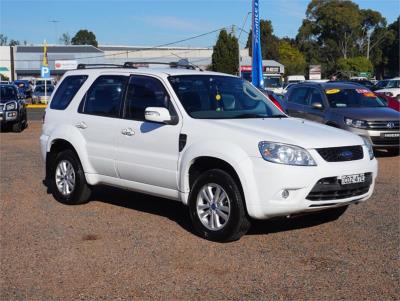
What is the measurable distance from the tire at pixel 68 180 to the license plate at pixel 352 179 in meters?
3.45

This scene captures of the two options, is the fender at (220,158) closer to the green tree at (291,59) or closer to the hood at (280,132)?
the hood at (280,132)

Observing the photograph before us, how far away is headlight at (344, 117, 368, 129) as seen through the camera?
12531 millimetres

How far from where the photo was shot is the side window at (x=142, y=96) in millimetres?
6898

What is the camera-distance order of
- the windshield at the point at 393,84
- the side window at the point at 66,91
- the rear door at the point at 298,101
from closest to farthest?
1. the side window at the point at 66,91
2. the rear door at the point at 298,101
3. the windshield at the point at 393,84

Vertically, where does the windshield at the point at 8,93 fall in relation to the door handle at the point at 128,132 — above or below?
above

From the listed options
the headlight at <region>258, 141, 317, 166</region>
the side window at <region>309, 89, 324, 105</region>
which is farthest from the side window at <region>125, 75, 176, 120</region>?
the side window at <region>309, 89, 324, 105</region>

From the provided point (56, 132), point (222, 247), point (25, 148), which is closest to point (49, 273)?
point (222, 247)

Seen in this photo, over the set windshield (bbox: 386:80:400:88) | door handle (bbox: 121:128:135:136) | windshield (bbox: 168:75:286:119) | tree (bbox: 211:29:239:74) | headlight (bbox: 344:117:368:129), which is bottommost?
headlight (bbox: 344:117:368:129)

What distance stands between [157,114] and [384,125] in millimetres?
7578

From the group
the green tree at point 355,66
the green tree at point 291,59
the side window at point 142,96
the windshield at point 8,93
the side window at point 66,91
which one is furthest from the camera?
the green tree at point 291,59

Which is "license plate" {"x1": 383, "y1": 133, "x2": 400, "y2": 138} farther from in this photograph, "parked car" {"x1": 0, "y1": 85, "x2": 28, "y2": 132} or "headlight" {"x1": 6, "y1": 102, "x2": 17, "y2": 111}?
"headlight" {"x1": 6, "y1": 102, "x2": 17, "y2": 111}

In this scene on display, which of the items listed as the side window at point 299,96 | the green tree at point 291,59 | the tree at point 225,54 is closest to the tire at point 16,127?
the side window at point 299,96

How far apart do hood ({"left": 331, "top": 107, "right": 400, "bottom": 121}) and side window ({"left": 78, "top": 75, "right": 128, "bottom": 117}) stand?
21.6 ft

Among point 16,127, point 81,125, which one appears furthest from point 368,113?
point 16,127
